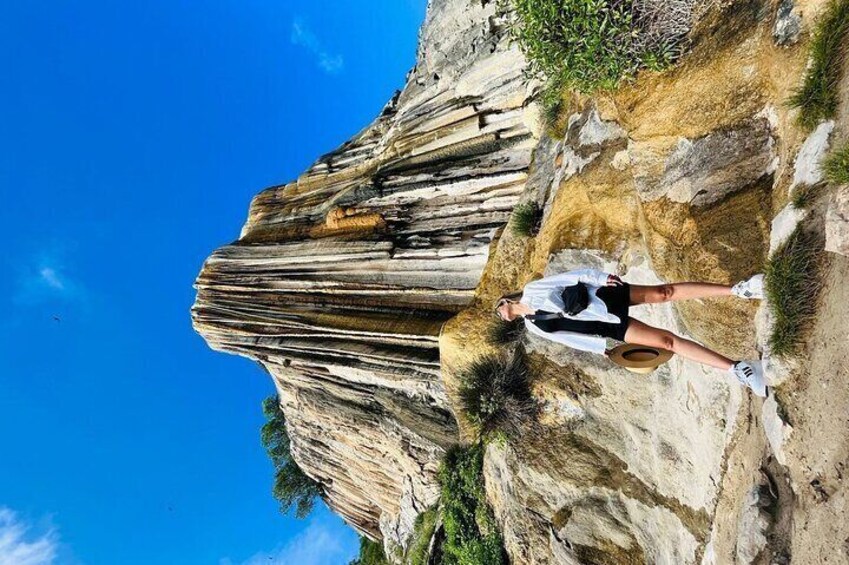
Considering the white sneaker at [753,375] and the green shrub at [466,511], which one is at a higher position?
the white sneaker at [753,375]

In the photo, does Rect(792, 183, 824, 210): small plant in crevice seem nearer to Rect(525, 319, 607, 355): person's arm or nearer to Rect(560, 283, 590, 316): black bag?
Rect(560, 283, 590, 316): black bag

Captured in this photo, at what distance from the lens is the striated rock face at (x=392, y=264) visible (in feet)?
49.9

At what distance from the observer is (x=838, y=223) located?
4.94 metres

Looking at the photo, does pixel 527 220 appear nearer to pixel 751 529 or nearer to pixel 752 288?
pixel 752 288

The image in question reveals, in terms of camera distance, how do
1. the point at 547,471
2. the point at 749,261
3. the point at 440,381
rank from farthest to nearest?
the point at 440,381, the point at 547,471, the point at 749,261

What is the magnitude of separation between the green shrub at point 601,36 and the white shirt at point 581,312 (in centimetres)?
377

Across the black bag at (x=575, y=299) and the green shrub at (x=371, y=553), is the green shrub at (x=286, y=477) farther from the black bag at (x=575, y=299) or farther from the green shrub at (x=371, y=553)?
the black bag at (x=575, y=299)

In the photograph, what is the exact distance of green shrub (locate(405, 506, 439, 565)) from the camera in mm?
16422

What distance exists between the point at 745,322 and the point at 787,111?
2504 millimetres

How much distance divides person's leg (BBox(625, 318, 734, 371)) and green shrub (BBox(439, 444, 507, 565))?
8.13m

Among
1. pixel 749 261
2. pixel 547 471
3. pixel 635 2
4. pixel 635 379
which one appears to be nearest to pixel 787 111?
pixel 749 261

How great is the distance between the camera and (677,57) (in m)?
8.60

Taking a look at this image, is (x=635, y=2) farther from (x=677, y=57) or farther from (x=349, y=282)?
(x=349, y=282)

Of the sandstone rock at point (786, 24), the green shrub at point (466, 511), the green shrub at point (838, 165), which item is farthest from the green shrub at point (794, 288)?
the green shrub at point (466, 511)
